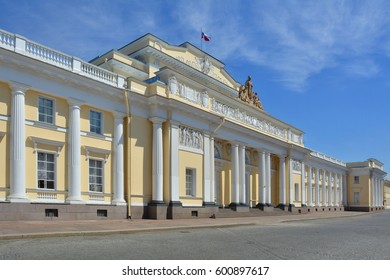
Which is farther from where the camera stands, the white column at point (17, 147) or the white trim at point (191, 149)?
the white trim at point (191, 149)

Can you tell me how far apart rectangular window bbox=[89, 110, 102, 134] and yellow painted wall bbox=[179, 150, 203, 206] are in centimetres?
562

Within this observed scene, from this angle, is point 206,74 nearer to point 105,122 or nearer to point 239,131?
point 239,131

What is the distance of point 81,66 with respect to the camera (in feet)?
67.5

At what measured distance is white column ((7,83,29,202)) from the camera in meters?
16.9

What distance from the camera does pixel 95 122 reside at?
21.3 metres

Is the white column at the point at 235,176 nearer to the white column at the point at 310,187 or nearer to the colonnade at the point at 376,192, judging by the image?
the white column at the point at 310,187

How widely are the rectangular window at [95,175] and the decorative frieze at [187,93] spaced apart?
6.50 metres

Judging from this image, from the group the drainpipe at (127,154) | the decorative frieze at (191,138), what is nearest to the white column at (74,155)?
the drainpipe at (127,154)

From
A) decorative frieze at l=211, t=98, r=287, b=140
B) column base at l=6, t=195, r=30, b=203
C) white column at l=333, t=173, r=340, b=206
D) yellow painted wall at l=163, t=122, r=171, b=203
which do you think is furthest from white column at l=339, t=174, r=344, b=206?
Answer: column base at l=6, t=195, r=30, b=203

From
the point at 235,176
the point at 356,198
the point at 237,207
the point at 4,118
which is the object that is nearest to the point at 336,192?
the point at 356,198

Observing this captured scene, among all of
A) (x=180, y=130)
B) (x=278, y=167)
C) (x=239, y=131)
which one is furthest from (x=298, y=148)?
(x=180, y=130)

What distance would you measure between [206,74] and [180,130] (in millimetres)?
7187

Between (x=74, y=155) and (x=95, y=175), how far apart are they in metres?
2.04

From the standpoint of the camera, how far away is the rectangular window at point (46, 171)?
18.3 meters
